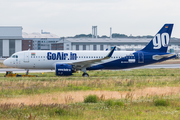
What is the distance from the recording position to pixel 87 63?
34.9 meters

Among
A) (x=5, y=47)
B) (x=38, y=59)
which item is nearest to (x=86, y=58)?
(x=38, y=59)

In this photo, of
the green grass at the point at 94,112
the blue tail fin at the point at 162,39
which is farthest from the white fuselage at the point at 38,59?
the green grass at the point at 94,112

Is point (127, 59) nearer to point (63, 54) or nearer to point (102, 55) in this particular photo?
point (102, 55)

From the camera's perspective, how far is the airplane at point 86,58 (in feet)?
114

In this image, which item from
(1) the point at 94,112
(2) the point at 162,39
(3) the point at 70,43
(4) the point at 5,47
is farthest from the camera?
(3) the point at 70,43

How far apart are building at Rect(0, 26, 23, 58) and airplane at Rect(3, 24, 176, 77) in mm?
90260

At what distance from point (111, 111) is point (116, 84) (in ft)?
39.8

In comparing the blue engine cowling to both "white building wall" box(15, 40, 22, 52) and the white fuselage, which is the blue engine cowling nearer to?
the white fuselage

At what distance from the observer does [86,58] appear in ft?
120

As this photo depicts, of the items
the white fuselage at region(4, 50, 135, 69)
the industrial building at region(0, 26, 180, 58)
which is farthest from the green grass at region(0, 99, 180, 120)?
the industrial building at region(0, 26, 180, 58)

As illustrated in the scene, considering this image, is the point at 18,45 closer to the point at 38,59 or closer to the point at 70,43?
the point at 70,43

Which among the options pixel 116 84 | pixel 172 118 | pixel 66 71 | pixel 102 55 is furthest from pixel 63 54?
pixel 172 118

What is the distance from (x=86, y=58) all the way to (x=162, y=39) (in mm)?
11436

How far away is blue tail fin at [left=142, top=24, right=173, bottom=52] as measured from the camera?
38.4 meters
